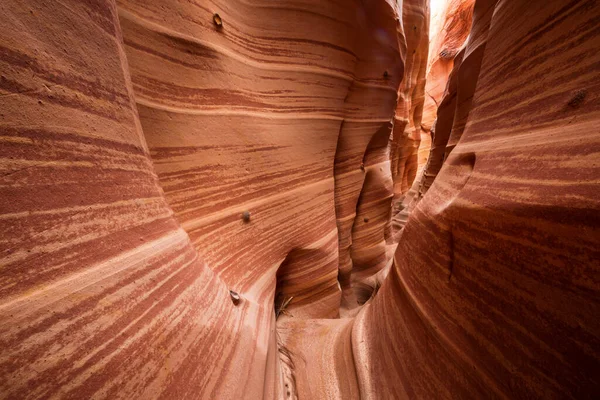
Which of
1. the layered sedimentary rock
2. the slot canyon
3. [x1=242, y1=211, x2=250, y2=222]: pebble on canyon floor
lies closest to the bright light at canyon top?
the layered sedimentary rock

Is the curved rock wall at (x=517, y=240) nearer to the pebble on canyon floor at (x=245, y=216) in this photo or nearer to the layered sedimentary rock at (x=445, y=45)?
the pebble on canyon floor at (x=245, y=216)

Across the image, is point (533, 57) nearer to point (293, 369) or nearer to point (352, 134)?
point (293, 369)

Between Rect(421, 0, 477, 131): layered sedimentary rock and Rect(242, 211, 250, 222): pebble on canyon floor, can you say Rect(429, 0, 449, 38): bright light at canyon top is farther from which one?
Rect(242, 211, 250, 222): pebble on canyon floor

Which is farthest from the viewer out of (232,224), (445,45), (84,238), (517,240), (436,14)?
(436,14)

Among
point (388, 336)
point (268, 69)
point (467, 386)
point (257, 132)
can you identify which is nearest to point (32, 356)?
point (467, 386)

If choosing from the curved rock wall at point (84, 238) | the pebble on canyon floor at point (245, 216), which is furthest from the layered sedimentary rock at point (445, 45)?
the curved rock wall at point (84, 238)

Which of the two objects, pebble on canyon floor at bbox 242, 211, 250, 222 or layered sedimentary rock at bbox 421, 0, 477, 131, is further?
layered sedimentary rock at bbox 421, 0, 477, 131

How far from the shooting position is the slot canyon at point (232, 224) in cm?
42

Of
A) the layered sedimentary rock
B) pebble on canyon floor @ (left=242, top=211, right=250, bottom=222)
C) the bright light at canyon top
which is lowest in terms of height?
pebble on canyon floor @ (left=242, top=211, right=250, bottom=222)

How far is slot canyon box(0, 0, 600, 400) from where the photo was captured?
424 mm

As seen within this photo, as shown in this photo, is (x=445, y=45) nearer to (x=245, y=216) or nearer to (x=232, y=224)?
(x=245, y=216)

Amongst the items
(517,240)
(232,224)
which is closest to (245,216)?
(232,224)

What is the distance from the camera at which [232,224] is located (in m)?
1.26

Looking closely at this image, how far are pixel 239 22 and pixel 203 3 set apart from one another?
11.3 inches
